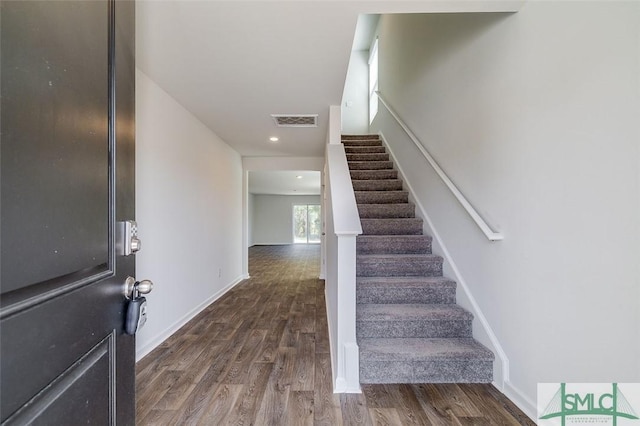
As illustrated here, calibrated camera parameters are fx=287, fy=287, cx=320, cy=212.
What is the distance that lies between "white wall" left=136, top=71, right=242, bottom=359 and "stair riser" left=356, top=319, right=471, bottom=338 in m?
1.74

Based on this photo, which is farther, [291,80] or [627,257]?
[291,80]

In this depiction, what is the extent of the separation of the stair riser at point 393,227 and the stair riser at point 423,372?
1.37 meters

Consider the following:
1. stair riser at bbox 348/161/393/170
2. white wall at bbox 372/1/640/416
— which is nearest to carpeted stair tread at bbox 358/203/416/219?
white wall at bbox 372/1/640/416

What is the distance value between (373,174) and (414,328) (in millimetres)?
2212

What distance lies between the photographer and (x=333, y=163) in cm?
255

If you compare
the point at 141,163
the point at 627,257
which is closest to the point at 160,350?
the point at 141,163

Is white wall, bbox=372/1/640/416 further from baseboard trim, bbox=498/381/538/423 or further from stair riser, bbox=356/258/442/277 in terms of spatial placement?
stair riser, bbox=356/258/442/277

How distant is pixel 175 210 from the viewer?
276cm

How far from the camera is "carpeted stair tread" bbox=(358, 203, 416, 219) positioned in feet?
10.4

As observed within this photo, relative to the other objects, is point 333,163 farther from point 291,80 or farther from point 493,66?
point 493,66

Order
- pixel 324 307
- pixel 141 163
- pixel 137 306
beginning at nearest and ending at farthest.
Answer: pixel 137 306 → pixel 141 163 → pixel 324 307

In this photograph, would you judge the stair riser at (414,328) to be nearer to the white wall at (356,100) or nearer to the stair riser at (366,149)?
the stair riser at (366,149)

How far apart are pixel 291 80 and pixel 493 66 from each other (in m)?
1.43

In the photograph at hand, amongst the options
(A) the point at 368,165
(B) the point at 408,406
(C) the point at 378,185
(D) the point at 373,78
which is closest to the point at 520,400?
(B) the point at 408,406
